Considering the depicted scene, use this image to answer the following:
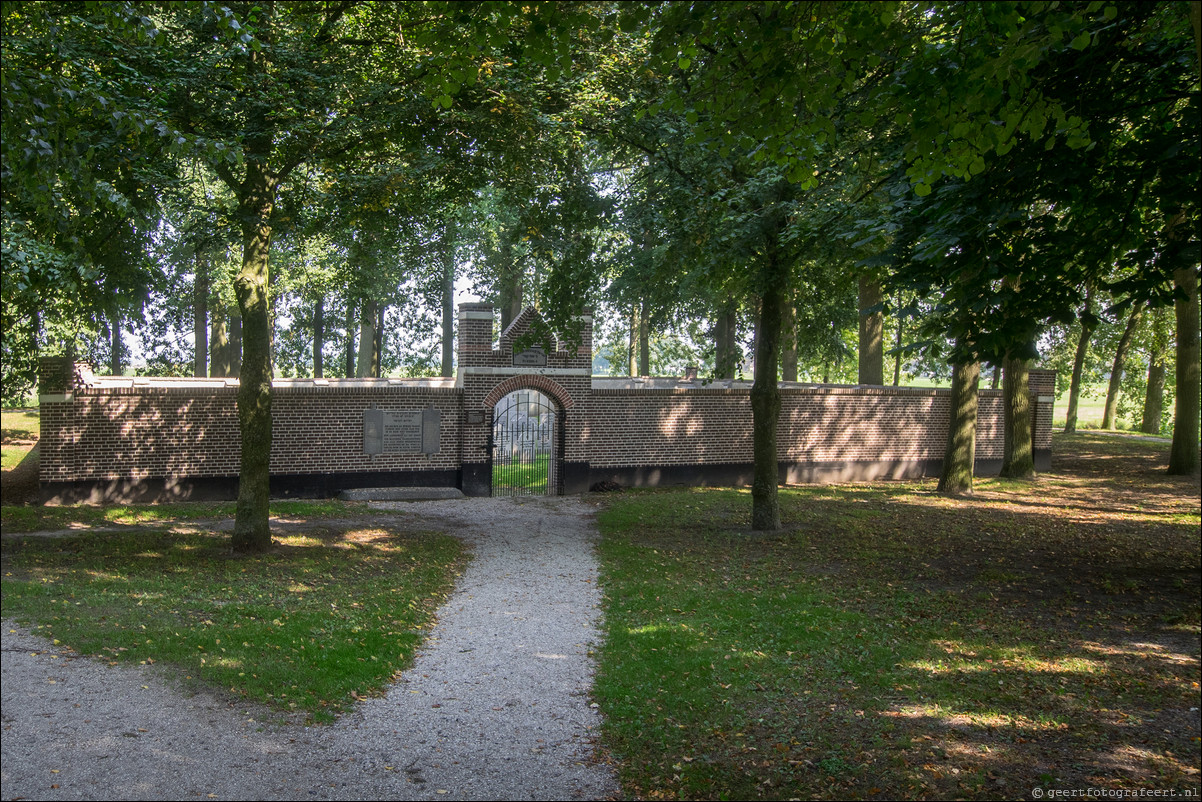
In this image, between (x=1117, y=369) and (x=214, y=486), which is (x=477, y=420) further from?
(x=1117, y=369)

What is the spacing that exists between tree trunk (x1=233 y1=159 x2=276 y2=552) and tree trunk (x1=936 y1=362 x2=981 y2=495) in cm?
1454

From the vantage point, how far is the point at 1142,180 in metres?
7.44

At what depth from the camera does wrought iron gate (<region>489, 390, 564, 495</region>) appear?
1886cm

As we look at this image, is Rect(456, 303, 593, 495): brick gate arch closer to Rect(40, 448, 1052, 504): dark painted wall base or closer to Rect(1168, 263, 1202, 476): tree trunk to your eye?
Rect(40, 448, 1052, 504): dark painted wall base

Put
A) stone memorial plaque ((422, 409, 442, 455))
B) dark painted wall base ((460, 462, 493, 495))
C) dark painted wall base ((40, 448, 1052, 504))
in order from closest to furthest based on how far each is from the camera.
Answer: dark painted wall base ((40, 448, 1052, 504)) < stone memorial plaque ((422, 409, 442, 455)) < dark painted wall base ((460, 462, 493, 495))

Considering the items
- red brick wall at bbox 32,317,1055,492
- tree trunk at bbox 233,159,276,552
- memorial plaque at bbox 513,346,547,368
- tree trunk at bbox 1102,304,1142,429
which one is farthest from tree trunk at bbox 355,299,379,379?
tree trunk at bbox 1102,304,1142,429

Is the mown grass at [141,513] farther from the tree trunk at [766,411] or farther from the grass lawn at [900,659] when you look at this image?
the tree trunk at [766,411]

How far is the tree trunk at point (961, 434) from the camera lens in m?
18.3

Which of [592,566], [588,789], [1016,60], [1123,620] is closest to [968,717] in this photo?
[588,789]

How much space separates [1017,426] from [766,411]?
11.2 metres

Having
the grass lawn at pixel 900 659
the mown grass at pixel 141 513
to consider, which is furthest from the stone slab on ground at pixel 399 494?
the grass lawn at pixel 900 659

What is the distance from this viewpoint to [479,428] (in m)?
18.3

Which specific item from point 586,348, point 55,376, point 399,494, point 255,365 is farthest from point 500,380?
point 55,376

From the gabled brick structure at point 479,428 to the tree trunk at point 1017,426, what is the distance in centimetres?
193
